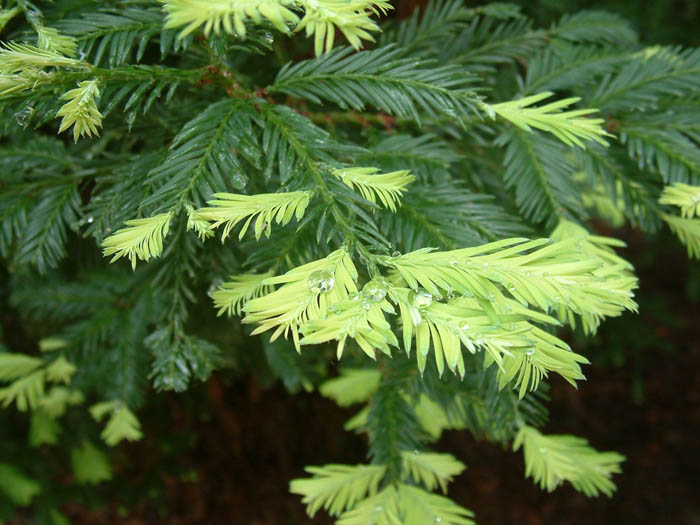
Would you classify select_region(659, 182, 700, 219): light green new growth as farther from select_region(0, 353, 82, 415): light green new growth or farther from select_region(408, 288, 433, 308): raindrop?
select_region(0, 353, 82, 415): light green new growth

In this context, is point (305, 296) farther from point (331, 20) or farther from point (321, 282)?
point (331, 20)

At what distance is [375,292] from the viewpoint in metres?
0.58

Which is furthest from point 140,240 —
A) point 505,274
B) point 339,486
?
point 339,486

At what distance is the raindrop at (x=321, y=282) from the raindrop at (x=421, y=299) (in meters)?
0.09

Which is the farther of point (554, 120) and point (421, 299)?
point (554, 120)

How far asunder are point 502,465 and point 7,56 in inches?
127

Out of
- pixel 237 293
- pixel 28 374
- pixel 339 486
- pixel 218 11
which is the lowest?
pixel 28 374

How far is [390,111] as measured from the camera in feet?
2.73

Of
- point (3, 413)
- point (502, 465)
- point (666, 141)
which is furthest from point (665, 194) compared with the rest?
point (502, 465)

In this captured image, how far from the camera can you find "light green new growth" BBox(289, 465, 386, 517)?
93cm

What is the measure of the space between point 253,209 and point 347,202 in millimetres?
128

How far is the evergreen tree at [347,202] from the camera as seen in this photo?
0.59m

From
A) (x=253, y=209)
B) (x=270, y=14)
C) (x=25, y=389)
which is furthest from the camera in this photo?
(x=25, y=389)

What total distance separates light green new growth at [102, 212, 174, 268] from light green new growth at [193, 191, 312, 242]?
0.17 ft
